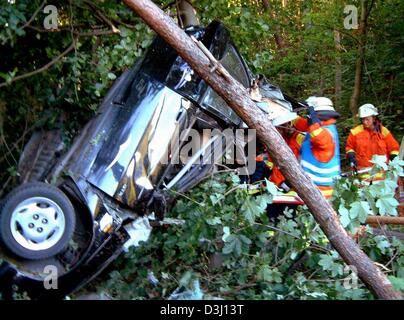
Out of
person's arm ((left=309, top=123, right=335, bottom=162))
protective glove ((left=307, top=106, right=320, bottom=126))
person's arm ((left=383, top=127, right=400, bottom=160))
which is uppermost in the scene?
person's arm ((left=383, top=127, right=400, bottom=160))

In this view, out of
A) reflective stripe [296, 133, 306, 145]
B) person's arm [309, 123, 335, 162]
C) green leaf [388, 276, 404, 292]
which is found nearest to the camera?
green leaf [388, 276, 404, 292]

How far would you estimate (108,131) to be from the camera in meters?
4.44

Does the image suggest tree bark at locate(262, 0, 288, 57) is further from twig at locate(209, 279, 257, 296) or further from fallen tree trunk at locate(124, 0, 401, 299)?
twig at locate(209, 279, 257, 296)

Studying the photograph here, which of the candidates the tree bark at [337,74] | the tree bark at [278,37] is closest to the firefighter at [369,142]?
the tree bark at [337,74]

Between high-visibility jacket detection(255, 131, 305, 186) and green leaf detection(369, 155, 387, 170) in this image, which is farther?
high-visibility jacket detection(255, 131, 305, 186)


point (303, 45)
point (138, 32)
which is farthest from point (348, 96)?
point (138, 32)

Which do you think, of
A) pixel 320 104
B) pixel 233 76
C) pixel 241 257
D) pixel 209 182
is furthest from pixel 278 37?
pixel 241 257

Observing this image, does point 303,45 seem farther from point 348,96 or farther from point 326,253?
point 326,253

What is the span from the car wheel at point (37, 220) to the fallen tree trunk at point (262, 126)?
1.31 m

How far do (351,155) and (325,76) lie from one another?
→ 5005 mm

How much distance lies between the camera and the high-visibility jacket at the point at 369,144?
262 inches

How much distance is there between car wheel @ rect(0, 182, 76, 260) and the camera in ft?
11.9

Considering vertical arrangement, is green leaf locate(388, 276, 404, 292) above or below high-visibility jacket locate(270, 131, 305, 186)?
below

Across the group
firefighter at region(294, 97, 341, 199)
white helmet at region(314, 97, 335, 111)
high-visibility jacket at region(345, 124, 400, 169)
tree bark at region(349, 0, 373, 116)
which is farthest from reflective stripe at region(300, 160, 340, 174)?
tree bark at region(349, 0, 373, 116)
